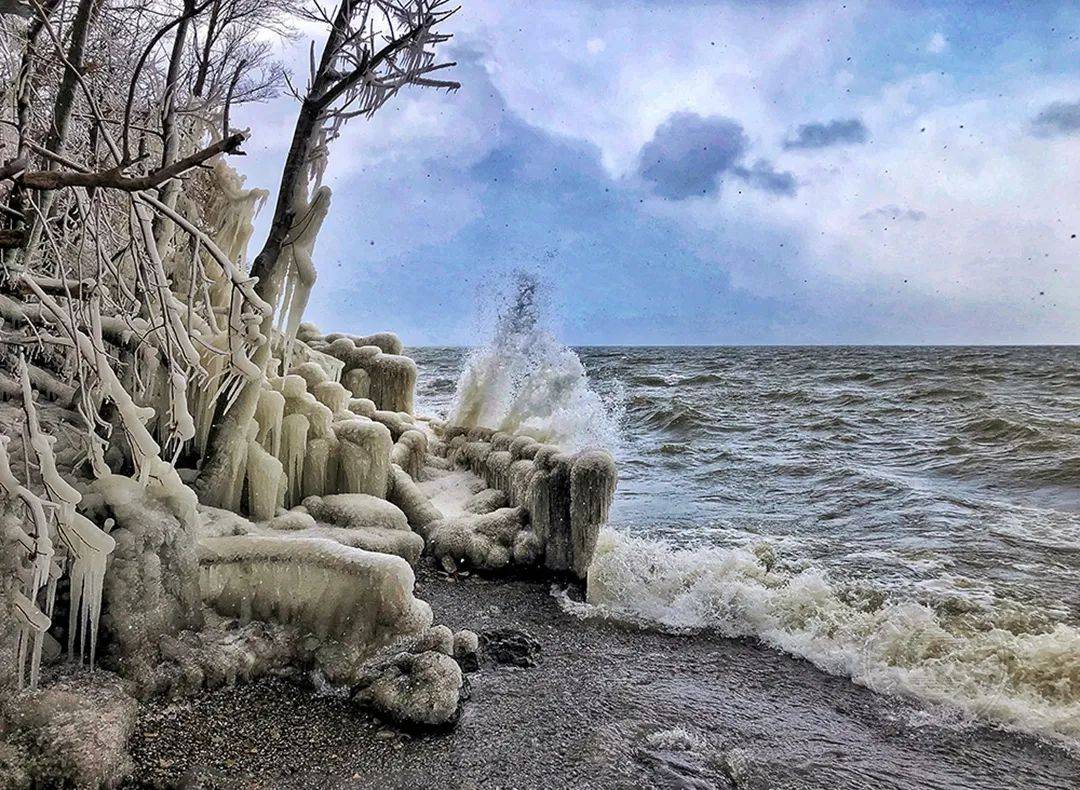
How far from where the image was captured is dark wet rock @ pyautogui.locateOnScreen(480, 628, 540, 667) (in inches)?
224

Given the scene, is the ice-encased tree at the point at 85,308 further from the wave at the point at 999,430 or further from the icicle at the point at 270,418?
the wave at the point at 999,430

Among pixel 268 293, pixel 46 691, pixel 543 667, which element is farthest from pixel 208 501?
pixel 543 667

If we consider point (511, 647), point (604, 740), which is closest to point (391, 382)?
point (511, 647)

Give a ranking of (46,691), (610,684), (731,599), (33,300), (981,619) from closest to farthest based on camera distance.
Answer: (46,691), (33,300), (610,684), (981,619), (731,599)

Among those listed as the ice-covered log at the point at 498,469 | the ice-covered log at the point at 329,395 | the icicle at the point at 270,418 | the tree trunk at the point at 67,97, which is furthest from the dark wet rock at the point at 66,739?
the ice-covered log at the point at 498,469

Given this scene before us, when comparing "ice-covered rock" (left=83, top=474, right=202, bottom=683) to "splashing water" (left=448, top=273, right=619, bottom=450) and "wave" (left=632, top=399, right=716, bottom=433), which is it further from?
"wave" (left=632, top=399, right=716, bottom=433)

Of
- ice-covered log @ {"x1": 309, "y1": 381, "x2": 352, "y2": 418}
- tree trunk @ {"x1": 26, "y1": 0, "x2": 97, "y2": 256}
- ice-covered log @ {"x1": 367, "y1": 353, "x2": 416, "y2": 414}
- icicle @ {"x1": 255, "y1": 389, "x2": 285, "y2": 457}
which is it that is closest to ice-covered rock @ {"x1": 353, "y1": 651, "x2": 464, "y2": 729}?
icicle @ {"x1": 255, "y1": 389, "x2": 285, "y2": 457}

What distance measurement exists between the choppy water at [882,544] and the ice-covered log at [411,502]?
6.80 ft

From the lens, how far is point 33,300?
16.2 ft

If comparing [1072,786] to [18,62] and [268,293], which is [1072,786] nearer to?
[268,293]

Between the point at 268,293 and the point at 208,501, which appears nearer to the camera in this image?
the point at 208,501

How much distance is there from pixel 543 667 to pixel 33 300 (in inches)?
177

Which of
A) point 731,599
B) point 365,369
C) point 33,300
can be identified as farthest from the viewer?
point 365,369

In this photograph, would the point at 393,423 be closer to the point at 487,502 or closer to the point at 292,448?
the point at 487,502
